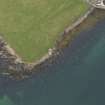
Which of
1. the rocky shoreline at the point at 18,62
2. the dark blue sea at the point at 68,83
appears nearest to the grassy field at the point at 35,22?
the rocky shoreline at the point at 18,62

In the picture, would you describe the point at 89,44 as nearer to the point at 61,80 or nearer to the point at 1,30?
the point at 61,80

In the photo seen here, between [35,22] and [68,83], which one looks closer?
[68,83]

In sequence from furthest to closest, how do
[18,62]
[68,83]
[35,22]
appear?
[35,22] < [18,62] < [68,83]

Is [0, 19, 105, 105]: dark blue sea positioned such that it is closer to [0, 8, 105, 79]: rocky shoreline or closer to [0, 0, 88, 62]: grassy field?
[0, 8, 105, 79]: rocky shoreline

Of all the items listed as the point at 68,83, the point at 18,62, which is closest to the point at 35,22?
the point at 18,62

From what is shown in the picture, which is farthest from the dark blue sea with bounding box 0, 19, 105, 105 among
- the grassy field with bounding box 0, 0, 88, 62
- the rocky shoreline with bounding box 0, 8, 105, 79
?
the grassy field with bounding box 0, 0, 88, 62

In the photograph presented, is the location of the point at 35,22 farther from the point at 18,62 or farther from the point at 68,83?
the point at 68,83

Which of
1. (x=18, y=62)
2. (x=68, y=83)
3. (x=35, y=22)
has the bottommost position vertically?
(x=68, y=83)
